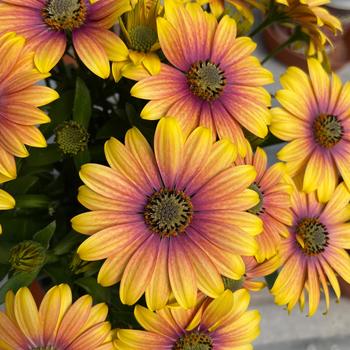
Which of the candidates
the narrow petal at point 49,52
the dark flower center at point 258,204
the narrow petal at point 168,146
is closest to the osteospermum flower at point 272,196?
the dark flower center at point 258,204

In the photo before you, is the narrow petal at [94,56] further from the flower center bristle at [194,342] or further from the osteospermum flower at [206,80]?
the flower center bristle at [194,342]

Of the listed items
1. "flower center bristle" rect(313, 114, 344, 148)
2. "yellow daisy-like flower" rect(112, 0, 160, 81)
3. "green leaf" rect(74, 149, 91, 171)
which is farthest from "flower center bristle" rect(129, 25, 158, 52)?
"flower center bristle" rect(313, 114, 344, 148)

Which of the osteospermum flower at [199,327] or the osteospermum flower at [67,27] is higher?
the osteospermum flower at [67,27]

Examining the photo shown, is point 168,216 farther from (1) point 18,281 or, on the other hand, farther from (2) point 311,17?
(2) point 311,17

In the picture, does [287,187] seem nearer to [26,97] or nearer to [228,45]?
[228,45]

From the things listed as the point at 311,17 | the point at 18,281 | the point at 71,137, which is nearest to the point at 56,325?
the point at 18,281

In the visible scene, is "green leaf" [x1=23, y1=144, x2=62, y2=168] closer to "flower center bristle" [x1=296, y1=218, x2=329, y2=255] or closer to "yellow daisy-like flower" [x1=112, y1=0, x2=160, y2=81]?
"yellow daisy-like flower" [x1=112, y1=0, x2=160, y2=81]
